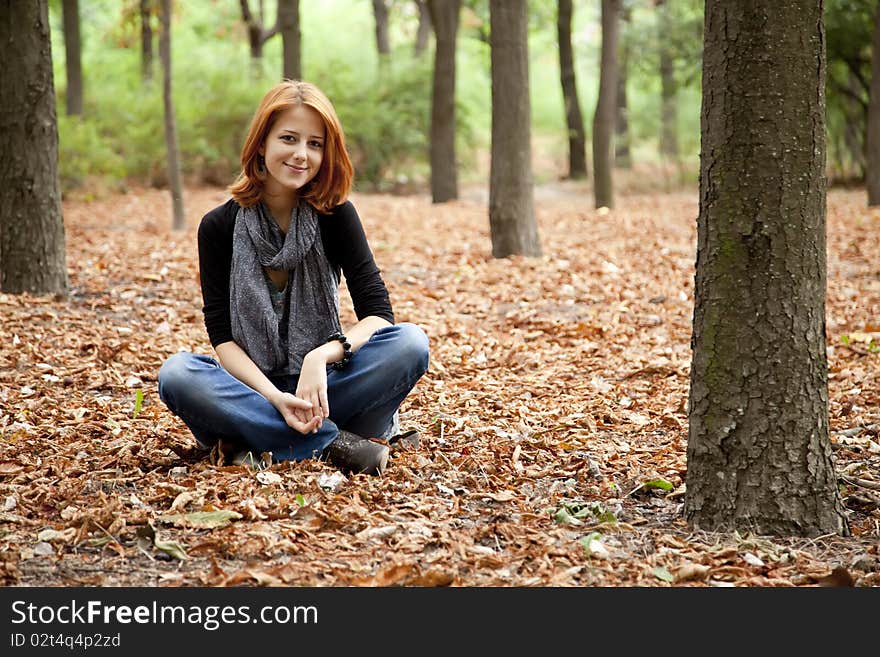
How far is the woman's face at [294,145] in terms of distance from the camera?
3625 millimetres

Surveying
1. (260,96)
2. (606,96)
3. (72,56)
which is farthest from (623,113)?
(72,56)

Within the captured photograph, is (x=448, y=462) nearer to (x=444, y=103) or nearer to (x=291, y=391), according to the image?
(x=291, y=391)

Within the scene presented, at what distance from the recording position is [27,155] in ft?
21.4

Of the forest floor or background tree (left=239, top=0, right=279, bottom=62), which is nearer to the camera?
the forest floor

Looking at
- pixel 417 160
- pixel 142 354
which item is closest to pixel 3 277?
pixel 142 354

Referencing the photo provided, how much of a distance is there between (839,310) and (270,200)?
16.4 feet

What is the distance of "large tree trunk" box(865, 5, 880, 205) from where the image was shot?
41.3ft

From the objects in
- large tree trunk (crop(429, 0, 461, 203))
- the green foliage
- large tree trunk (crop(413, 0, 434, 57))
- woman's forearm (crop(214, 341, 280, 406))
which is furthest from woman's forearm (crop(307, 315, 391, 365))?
large tree trunk (crop(413, 0, 434, 57))

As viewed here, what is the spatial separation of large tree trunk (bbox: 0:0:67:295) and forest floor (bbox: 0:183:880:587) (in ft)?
0.93

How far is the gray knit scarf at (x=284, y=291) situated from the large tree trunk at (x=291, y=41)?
892 cm

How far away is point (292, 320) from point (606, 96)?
10.4 meters

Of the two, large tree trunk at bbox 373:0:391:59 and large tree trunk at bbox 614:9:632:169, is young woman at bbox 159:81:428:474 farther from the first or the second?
large tree trunk at bbox 373:0:391:59

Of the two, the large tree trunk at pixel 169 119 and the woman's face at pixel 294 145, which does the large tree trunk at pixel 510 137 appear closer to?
the large tree trunk at pixel 169 119

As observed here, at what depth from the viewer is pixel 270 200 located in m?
3.79
